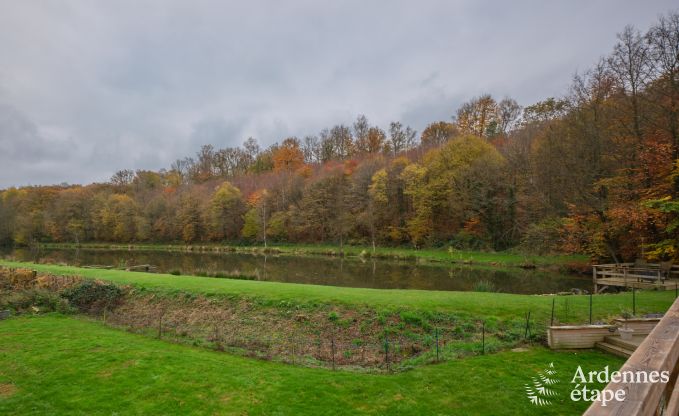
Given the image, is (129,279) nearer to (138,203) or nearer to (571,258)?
(571,258)

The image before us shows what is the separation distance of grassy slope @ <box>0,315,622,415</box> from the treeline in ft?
44.0

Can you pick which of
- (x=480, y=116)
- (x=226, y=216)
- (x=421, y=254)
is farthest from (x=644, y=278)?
(x=226, y=216)

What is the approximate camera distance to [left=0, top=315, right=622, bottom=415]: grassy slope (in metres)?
6.70

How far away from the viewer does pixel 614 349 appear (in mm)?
8641

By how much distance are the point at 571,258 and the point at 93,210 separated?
96.2 meters

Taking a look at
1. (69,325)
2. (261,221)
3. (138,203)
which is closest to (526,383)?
(69,325)

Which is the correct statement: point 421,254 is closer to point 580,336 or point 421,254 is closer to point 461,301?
point 461,301

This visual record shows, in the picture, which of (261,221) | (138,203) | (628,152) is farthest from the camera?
(138,203)

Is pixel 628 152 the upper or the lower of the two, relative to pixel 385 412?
upper

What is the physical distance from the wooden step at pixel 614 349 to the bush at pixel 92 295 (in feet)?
62.2

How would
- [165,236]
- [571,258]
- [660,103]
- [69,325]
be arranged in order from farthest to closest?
[165,236] → [571,258] → [660,103] → [69,325]

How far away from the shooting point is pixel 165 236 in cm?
7912

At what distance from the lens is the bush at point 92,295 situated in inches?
655

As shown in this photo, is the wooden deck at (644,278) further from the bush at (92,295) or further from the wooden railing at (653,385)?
the bush at (92,295)
